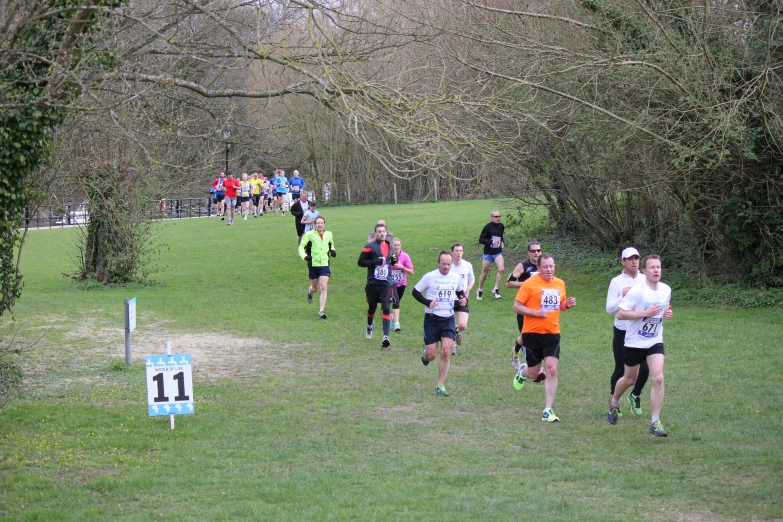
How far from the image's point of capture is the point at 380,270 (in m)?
14.4

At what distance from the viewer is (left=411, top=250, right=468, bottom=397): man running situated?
10.8 meters

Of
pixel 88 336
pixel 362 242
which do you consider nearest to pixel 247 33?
pixel 88 336

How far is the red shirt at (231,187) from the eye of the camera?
35638 millimetres

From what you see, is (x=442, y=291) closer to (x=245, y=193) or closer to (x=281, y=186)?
(x=245, y=193)

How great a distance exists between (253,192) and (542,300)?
32.5m

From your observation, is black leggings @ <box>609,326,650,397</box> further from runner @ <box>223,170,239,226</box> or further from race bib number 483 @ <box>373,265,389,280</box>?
runner @ <box>223,170,239,226</box>

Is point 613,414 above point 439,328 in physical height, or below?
below

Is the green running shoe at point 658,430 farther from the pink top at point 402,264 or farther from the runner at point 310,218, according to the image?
the runner at point 310,218

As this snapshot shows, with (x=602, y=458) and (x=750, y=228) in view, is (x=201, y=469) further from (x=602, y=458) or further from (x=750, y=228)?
(x=750, y=228)

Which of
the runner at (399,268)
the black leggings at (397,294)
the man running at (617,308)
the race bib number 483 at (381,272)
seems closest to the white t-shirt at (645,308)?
the man running at (617,308)

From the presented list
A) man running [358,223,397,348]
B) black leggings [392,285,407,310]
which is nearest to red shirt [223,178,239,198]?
black leggings [392,285,407,310]

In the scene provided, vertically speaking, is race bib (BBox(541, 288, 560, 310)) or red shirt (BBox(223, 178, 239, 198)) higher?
red shirt (BBox(223, 178, 239, 198))

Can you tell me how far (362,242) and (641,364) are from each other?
66.7 ft

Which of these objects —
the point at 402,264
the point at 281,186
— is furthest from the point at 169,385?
the point at 281,186
